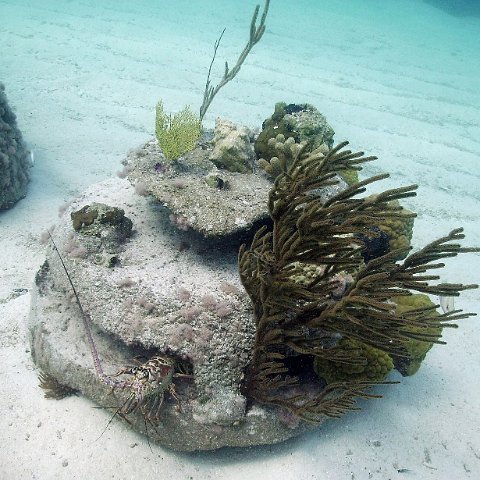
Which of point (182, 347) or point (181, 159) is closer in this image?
point (182, 347)

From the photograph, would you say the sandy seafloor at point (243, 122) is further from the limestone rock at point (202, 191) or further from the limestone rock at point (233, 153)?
the limestone rock at point (233, 153)

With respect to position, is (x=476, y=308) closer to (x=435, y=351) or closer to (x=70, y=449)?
(x=435, y=351)

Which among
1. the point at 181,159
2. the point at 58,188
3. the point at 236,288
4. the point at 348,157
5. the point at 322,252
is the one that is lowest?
the point at 58,188

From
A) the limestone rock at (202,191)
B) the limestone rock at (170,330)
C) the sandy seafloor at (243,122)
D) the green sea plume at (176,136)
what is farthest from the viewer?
the green sea plume at (176,136)

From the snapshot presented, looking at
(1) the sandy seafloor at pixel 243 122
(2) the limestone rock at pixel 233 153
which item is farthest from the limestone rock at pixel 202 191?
(1) the sandy seafloor at pixel 243 122

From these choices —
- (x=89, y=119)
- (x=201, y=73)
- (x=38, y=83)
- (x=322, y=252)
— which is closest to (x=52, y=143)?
(x=89, y=119)

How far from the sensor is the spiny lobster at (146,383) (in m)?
3.27

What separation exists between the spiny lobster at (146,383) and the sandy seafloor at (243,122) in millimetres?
601

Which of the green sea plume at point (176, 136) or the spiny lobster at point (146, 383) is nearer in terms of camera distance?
the spiny lobster at point (146, 383)

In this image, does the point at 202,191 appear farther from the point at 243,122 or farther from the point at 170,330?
the point at 243,122

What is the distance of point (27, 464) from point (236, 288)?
2365mm

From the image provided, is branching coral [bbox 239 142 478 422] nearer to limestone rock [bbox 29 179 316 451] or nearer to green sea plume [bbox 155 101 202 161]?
limestone rock [bbox 29 179 316 451]

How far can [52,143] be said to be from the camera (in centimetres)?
914

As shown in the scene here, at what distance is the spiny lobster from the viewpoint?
10.7 ft
